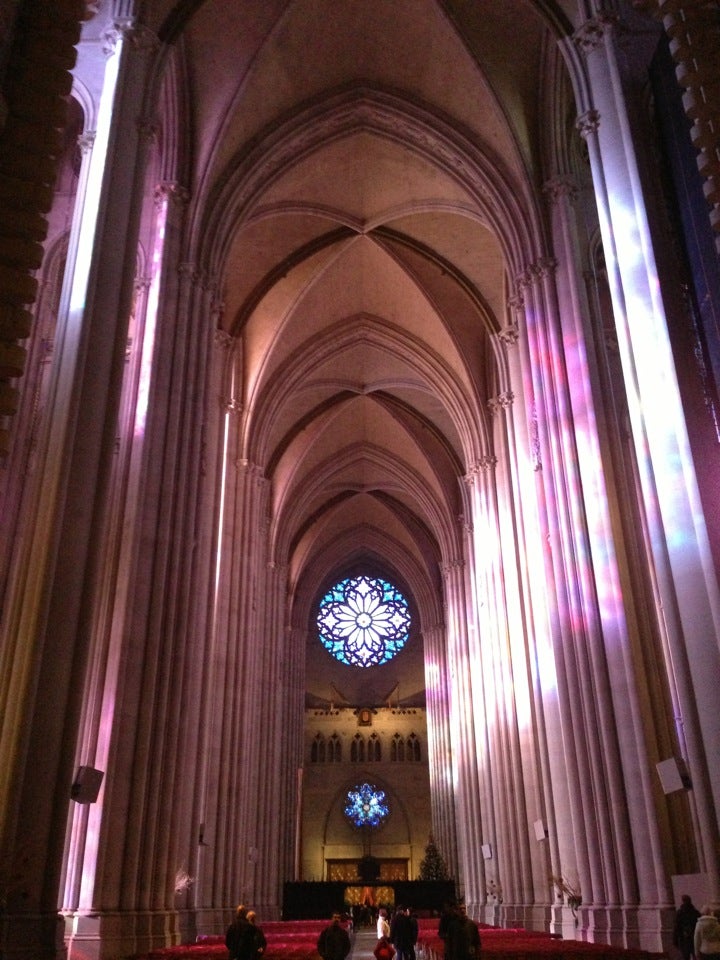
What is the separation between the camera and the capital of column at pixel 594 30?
38.0ft

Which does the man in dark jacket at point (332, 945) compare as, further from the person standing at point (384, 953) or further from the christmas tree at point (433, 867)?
the christmas tree at point (433, 867)

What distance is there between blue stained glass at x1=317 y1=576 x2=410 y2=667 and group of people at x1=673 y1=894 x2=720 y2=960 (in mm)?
31348

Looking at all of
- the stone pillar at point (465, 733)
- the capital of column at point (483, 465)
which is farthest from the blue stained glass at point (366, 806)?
the capital of column at point (483, 465)

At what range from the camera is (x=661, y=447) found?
346 inches

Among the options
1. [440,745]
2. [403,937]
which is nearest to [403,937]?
[403,937]

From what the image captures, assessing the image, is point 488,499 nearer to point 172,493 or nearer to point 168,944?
point 172,493

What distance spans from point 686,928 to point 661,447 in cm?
477

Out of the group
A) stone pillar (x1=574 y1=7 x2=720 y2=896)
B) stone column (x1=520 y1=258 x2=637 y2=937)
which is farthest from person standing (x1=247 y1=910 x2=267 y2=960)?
stone column (x1=520 y1=258 x2=637 y2=937)

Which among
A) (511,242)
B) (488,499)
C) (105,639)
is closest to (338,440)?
(488,499)

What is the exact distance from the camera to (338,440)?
30.2 meters

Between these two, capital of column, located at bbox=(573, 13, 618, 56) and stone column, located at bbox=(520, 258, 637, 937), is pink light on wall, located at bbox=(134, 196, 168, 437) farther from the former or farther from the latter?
capital of column, located at bbox=(573, 13, 618, 56)

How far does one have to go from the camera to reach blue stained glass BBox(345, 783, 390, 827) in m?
37.6

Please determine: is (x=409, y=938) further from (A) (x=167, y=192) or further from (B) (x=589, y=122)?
(A) (x=167, y=192)

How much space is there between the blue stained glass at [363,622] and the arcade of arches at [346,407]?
431 inches
